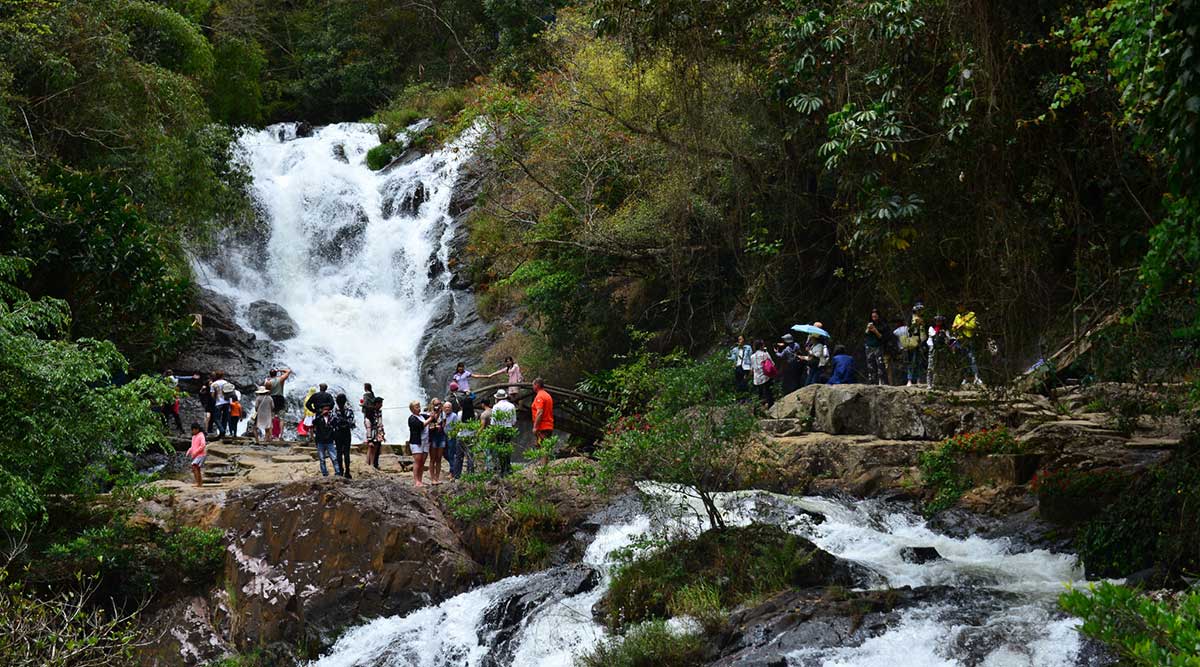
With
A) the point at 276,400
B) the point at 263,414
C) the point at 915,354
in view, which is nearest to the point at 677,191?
the point at 915,354

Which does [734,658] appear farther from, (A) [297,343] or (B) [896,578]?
(A) [297,343]

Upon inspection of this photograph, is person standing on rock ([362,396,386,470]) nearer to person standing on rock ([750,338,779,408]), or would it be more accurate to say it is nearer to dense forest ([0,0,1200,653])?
dense forest ([0,0,1200,653])

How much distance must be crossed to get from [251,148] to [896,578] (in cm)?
2836

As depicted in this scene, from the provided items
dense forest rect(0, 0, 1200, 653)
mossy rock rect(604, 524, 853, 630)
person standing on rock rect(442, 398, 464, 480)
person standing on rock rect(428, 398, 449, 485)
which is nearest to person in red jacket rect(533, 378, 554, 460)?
person standing on rock rect(442, 398, 464, 480)

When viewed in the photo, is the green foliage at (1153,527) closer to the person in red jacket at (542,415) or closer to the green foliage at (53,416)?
the person in red jacket at (542,415)

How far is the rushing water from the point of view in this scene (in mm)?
9398

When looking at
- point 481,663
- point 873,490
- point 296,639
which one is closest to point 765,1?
point 873,490

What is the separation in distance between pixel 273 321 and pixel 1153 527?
2298 centimetres

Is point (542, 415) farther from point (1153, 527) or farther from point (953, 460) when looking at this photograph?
point (1153, 527)

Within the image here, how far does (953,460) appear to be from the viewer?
15000 millimetres

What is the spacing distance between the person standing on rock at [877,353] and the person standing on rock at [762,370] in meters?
1.72

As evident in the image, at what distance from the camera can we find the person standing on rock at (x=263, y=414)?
22.0 metres

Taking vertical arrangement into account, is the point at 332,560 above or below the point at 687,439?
below

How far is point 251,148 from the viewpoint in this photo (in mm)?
34875
